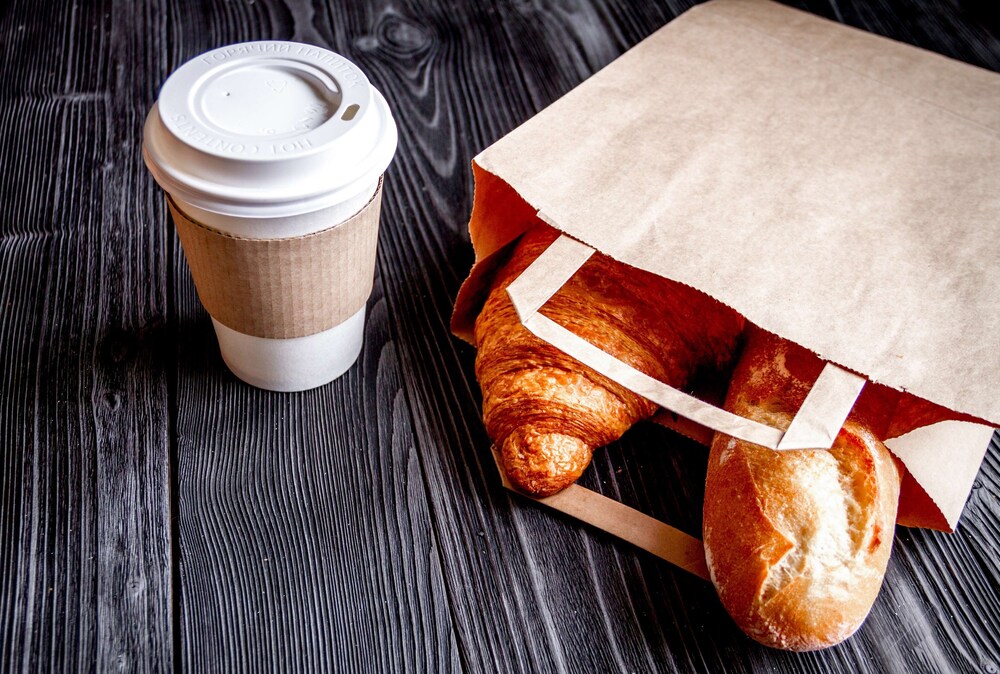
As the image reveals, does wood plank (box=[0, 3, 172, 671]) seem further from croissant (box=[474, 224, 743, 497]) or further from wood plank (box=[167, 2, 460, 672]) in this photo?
croissant (box=[474, 224, 743, 497])

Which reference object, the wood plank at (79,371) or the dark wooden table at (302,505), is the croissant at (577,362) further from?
the wood plank at (79,371)

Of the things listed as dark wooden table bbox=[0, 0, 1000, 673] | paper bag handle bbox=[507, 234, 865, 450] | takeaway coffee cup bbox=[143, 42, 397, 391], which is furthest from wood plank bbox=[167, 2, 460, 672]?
paper bag handle bbox=[507, 234, 865, 450]

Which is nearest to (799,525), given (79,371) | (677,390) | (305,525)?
(677,390)

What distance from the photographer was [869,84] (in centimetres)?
105

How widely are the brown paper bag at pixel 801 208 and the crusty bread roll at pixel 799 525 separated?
77 mm

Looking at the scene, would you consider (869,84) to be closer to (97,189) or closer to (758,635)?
(758,635)

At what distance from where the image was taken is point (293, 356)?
0.90m

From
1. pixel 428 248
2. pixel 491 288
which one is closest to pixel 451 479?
pixel 491 288

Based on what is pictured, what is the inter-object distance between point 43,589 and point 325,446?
0.95 ft

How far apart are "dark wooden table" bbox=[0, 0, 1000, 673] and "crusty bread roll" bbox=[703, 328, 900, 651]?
0.07m

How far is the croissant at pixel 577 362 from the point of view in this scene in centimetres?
85

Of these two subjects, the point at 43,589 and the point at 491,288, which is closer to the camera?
the point at 43,589

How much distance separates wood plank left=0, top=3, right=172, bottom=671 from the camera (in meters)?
0.77

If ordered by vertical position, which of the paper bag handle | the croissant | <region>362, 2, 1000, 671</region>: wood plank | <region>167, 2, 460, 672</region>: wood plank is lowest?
<region>167, 2, 460, 672</region>: wood plank
